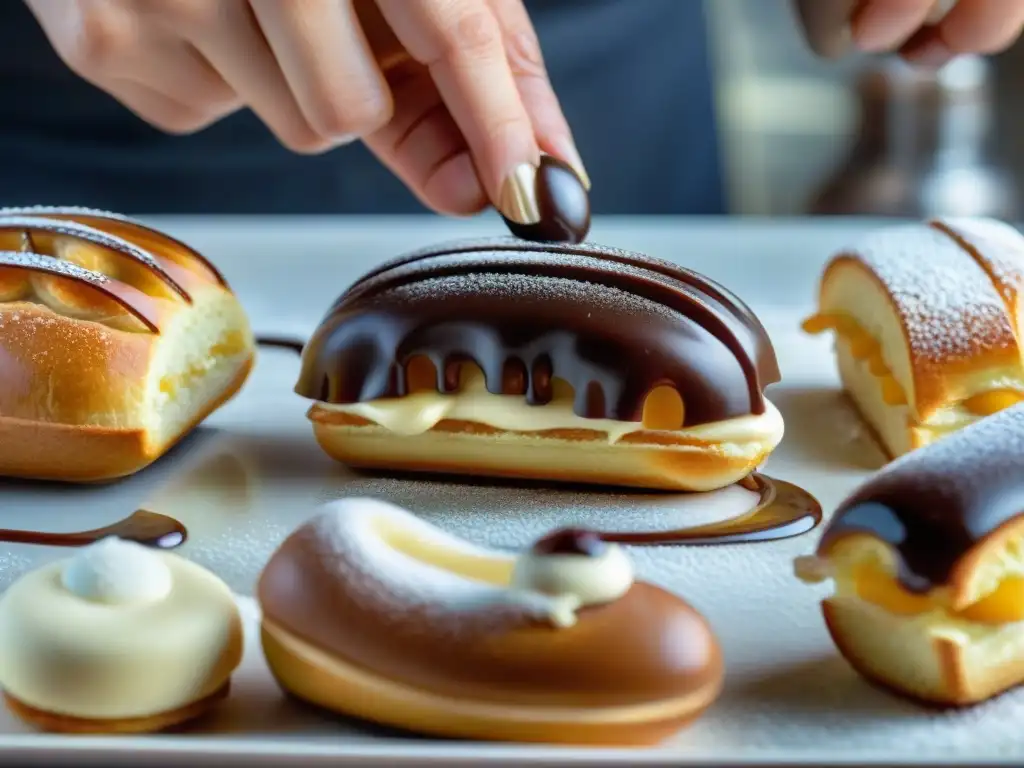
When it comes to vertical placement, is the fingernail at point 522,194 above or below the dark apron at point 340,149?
above

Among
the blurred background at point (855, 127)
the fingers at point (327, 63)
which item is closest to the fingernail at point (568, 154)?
the fingers at point (327, 63)

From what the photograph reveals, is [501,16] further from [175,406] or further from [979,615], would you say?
[979,615]

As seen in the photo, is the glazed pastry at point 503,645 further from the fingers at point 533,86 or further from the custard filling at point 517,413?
the fingers at point 533,86

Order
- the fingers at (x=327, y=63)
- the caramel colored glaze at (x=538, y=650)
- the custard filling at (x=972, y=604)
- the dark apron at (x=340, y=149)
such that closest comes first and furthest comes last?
the caramel colored glaze at (x=538, y=650), the custard filling at (x=972, y=604), the fingers at (x=327, y=63), the dark apron at (x=340, y=149)

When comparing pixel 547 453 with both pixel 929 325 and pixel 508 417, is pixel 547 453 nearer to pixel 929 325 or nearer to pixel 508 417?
pixel 508 417

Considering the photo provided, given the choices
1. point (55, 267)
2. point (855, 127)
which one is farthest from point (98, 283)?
point (855, 127)

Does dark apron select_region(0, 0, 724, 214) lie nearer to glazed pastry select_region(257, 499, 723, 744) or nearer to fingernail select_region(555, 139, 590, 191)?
fingernail select_region(555, 139, 590, 191)

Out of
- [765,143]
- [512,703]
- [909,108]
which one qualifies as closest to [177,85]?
[512,703]
